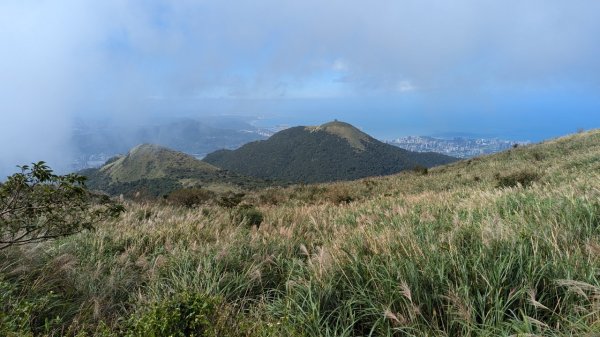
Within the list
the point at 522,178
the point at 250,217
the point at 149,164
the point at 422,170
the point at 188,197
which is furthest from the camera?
the point at 149,164

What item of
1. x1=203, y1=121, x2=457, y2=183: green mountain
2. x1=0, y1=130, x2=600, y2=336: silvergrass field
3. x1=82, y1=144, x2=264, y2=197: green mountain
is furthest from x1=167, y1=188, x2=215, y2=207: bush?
x1=203, y1=121, x2=457, y2=183: green mountain

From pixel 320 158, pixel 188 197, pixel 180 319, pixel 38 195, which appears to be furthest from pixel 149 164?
pixel 180 319

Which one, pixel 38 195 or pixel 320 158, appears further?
pixel 320 158

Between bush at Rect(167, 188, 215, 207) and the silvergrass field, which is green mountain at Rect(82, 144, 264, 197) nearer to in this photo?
bush at Rect(167, 188, 215, 207)

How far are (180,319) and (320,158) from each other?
17087 centimetres

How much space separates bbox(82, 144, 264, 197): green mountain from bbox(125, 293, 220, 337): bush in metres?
98.1

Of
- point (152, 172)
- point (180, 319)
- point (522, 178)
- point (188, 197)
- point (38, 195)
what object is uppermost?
point (38, 195)

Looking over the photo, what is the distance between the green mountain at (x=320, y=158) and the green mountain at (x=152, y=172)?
28.0 m

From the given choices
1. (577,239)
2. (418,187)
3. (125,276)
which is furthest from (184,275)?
(418,187)

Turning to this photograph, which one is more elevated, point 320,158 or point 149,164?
point 320,158

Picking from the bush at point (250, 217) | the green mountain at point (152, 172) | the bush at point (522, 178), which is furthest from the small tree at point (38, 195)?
the green mountain at point (152, 172)

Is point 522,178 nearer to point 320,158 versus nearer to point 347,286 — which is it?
point 347,286

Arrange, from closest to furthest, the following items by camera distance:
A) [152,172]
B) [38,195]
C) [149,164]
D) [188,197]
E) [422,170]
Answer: [38,195] < [188,197] < [422,170] < [152,172] < [149,164]

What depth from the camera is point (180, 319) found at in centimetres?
302
